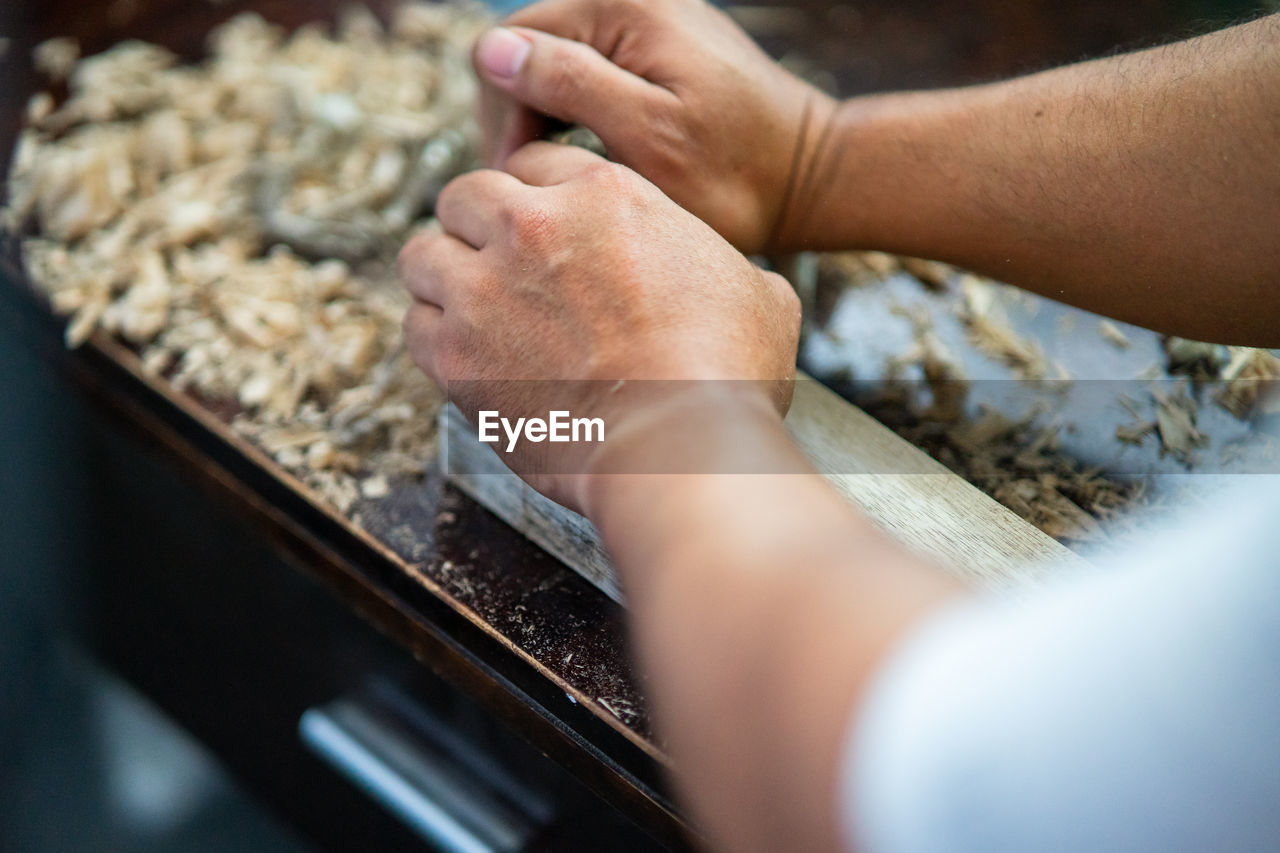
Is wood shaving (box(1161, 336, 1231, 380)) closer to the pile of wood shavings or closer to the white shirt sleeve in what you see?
the white shirt sleeve

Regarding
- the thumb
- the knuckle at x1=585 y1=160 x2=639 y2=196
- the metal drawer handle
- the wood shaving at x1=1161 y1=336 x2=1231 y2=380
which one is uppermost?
the thumb

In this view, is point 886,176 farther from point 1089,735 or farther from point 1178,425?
point 1089,735

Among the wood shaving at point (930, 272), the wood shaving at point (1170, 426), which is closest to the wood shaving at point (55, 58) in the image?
the wood shaving at point (930, 272)

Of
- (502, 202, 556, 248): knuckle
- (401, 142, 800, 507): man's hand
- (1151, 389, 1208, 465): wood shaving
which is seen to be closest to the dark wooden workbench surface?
(1151, 389, 1208, 465): wood shaving

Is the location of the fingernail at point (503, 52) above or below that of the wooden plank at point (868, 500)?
above

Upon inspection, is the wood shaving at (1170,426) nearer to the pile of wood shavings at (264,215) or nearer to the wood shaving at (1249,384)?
the wood shaving at (1249,384)

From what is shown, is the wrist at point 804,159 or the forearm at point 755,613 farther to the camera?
the wrist at point 804,159

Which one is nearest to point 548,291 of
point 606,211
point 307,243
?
point 606,211
